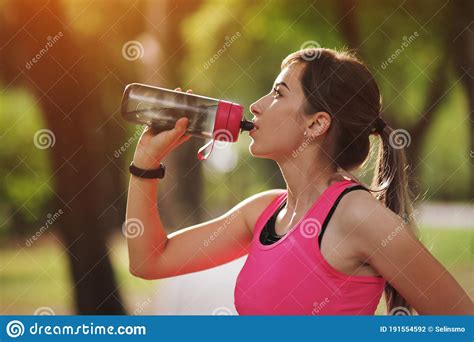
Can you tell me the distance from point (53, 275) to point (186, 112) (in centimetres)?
164

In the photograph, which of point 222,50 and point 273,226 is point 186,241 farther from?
point 222,50

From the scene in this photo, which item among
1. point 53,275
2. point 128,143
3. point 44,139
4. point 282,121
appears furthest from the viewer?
point 53,275

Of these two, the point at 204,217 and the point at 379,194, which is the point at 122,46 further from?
the point at 379,194

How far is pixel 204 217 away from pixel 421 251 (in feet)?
6.31

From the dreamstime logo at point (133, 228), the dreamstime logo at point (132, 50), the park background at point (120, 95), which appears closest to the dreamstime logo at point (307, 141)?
the dreamstime logo at point (133, 228)

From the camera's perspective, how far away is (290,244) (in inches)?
67.5

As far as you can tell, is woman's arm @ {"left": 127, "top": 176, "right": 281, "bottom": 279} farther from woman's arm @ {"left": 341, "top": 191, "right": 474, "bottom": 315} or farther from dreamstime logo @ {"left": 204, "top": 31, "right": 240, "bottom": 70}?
dreamstime logo @ {"left": 204, "top": 31, "right": 240, "bottom": 70}

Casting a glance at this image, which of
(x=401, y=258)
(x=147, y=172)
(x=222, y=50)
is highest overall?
(x=222, y=50)

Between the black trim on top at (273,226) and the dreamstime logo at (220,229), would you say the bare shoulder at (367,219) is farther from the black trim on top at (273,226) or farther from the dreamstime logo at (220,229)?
the dreamstime logo at (220,229)

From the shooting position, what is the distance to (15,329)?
220 centimetres

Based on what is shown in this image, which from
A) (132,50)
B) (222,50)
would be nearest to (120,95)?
(132,50)

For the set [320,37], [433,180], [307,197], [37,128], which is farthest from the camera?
[433,180]

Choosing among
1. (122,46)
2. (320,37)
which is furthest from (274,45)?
(122,46)

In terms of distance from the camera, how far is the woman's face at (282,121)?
1.81 m
